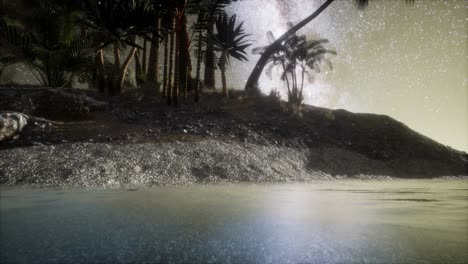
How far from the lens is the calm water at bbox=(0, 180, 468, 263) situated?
2189 millimetres

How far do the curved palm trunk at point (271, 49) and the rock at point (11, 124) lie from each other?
11.5 metres

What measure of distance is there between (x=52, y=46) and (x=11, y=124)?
6303 millimetres

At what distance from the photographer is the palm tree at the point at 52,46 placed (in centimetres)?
1511

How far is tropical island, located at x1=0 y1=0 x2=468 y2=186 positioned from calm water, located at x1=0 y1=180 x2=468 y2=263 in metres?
3.32

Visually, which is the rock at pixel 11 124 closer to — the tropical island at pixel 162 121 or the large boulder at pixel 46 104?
the tropical island at pixel 162 121

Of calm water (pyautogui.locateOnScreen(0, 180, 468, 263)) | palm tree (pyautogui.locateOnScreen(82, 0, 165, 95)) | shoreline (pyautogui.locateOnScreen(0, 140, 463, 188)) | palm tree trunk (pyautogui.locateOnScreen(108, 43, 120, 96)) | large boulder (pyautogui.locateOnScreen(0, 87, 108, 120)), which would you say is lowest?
shoreline (pyautogui.locateOnScreen(0, 140, 463, 188))

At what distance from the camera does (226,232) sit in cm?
280

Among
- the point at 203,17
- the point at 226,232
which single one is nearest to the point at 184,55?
the point at 203,17

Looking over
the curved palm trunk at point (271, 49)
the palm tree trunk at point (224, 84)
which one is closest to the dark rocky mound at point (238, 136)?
the palm tree trunk at point (224, 84)

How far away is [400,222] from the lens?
10.7 ft

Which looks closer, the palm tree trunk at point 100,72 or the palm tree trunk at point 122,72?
the palm tree trunk at point 100,72

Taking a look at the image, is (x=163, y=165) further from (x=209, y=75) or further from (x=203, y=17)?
(x=209, y=75)

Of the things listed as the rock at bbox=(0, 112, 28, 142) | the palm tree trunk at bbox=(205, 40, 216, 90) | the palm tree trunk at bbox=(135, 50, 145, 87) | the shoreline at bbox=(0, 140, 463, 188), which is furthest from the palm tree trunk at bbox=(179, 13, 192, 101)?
the rock at bbox=(0, 112, 28, 142)

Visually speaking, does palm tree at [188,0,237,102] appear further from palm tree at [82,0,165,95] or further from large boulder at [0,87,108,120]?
large boulder at [0,87,108,120]
